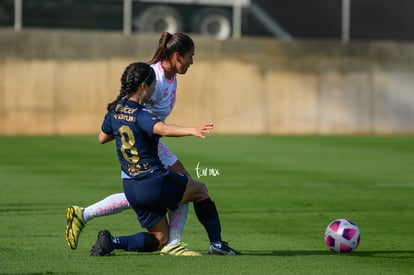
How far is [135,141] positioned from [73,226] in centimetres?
92

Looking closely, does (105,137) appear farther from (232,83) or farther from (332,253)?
(232,83)

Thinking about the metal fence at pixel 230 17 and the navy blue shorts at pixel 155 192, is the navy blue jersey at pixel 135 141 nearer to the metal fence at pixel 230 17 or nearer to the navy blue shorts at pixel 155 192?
the navy blue shorts at pixel 155 192

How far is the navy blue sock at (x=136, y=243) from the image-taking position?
850 centimetres

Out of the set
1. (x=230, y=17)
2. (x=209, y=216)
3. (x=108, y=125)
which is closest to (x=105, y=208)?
(x=108, y=125)

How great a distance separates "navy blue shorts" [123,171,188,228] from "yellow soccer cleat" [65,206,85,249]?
1.63 ft

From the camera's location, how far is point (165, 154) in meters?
9.07

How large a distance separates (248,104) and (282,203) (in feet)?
49.5

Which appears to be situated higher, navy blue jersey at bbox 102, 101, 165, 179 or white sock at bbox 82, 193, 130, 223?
navy blue jersey at bbox 102, 101, 165, 179

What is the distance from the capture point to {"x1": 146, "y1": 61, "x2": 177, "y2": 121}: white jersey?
356 inches

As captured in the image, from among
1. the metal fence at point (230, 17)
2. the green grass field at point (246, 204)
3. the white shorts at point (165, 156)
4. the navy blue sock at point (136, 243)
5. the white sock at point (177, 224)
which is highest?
the metal fence at point (230, 17)

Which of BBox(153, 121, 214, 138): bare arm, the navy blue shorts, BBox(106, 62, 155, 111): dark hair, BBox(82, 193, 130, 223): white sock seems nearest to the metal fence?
BBox(82, 193, 130, 223): white sock

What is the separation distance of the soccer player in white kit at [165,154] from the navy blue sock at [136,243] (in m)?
0.16

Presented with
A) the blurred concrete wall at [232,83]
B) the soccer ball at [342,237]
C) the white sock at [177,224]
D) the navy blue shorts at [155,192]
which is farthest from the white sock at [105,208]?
the blurred concrete wall at [232,83]

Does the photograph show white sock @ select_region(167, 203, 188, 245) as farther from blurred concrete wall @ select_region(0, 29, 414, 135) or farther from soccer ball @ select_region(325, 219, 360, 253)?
blurred concrete wall @ select_region(0, 29, 414, 135)
